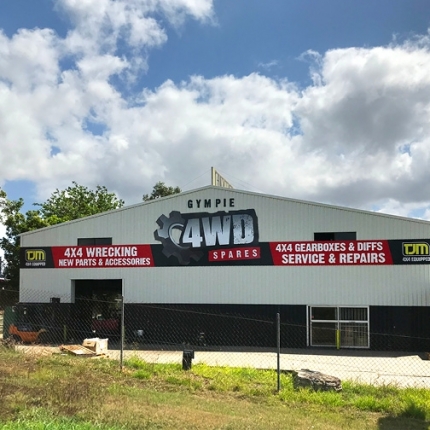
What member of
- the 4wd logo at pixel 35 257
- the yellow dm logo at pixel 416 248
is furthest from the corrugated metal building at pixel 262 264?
the 4wd logo at pixel 35 257

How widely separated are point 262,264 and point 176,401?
44.7 ft

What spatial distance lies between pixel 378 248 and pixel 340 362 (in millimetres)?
5697

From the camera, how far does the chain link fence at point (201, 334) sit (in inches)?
768

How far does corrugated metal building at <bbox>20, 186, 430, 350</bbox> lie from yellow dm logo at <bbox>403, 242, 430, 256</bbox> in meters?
0.04

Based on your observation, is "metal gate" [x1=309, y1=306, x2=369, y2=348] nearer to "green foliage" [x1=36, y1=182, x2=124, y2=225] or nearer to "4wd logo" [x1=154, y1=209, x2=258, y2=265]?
"4wd logo" [x1=154, y1=209, x2=258, y2=265]

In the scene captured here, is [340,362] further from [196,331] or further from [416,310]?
[196,331]

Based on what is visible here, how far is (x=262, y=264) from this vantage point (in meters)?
22.7

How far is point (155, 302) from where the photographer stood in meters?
23.5

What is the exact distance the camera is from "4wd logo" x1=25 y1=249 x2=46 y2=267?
83.1ft

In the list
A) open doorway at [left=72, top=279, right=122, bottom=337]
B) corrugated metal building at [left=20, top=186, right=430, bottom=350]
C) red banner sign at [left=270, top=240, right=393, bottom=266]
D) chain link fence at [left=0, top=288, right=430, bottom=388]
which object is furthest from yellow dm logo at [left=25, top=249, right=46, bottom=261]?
red banner sign at [left=270, top=240, right=393, bottom=266]

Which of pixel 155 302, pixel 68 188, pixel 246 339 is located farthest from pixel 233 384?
pixel 68 188

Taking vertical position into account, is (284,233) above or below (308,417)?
above

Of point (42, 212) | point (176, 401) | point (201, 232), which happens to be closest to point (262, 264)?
point (201, 232)

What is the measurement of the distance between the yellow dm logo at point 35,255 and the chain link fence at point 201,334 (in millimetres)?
1734
